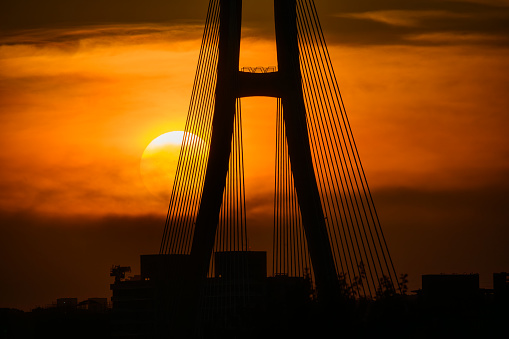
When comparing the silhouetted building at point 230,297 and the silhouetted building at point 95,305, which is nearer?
the silhouetted building at point 230,297

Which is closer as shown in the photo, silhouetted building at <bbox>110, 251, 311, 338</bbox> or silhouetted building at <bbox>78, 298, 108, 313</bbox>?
silhouetted building at <bbox>110, 251, 311, 338</bbox>

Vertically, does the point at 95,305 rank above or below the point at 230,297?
above

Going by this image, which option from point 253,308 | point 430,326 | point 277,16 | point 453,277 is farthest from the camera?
point 453,277

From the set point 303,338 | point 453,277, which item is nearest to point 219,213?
point 303,338

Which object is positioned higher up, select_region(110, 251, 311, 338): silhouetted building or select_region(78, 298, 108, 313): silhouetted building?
select_region(78, 298, 108, 313): silhouetted building

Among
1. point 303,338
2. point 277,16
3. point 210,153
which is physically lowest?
point 303,338

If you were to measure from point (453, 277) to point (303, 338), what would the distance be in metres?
72.1

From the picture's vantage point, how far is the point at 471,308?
32375 millimetres

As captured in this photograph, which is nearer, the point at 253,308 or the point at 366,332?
the point at 366,332

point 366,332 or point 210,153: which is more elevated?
point 210,153

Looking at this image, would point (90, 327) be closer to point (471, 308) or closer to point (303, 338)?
point (471, 308)

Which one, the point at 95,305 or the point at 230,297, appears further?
the point at 95,305

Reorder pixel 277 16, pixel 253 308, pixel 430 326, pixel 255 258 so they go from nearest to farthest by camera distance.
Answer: pixel 430 326, pixel 253 308, pixel 277 16, pixel 255 258

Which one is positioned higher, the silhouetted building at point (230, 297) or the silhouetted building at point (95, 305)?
the silhouetted building at point (95, 305)
